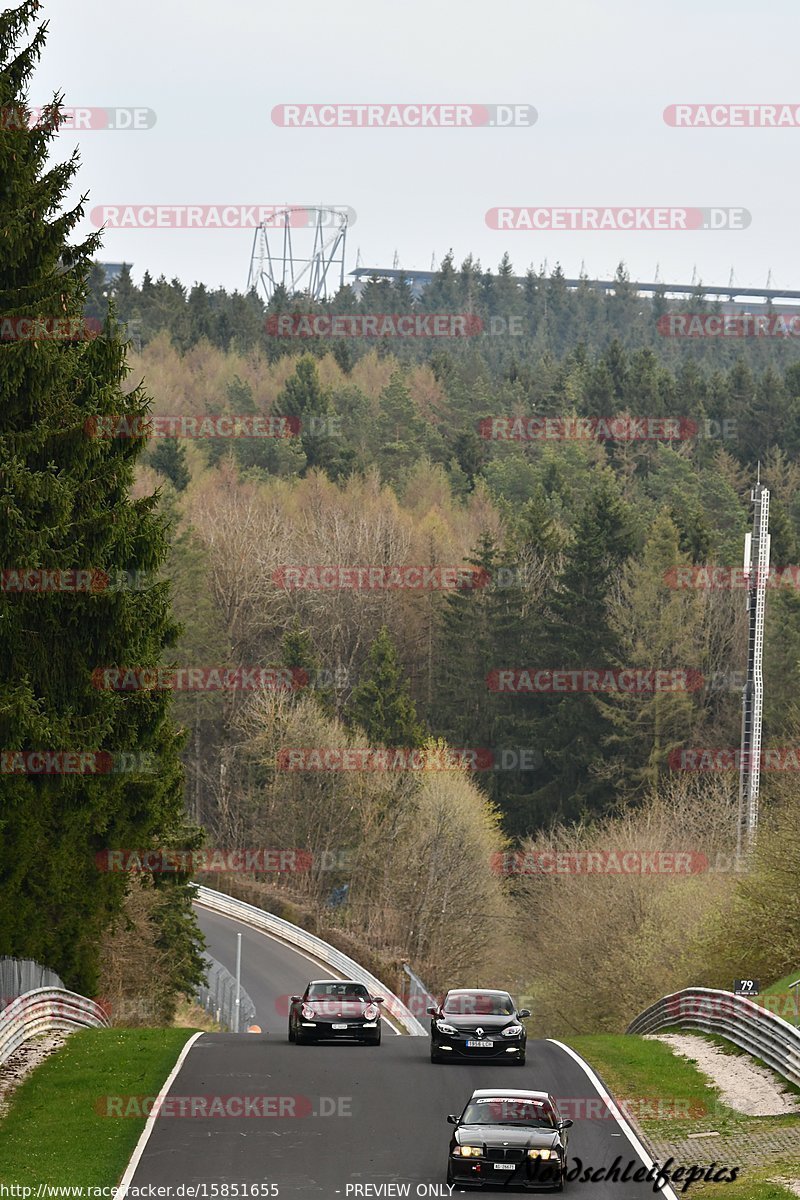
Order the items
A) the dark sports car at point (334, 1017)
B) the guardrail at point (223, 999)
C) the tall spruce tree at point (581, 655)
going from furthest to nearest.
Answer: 1. the tall spruce tree at point (581, 655)
2. the guardrail at point (223, 999)
3. the dark sports car at point (334, 1017)

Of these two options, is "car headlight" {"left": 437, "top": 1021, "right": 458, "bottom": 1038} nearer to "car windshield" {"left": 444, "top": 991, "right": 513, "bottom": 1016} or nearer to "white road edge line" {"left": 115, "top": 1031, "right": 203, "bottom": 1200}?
"car windshield" {"left": 444, "top": 991, "right": 513, "bottom": 1016}

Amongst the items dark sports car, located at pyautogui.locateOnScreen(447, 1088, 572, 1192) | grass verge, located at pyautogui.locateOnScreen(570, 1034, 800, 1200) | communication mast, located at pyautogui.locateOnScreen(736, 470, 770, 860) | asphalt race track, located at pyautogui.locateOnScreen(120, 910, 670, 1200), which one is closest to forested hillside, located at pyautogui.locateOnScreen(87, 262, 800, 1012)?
communication mast, located at pyautogui.locateOnScreen(736, 470, 770, 860)

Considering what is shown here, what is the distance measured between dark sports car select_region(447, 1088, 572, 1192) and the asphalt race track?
26cm

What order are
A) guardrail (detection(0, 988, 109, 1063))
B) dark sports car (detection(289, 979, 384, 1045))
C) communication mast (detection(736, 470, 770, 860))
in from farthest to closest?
communication mast (detection(736, 470, 770, 860)) < dark sports car (detection(289, 979, 384, 1045)) < guardrail (detection(0, 988, 109, 1063))

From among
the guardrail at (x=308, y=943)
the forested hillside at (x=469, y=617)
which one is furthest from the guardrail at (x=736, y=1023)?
the guardrail at (x=308, y=943)

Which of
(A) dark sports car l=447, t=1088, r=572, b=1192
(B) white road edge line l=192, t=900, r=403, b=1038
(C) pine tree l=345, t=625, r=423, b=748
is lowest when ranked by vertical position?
(B) white road edge line l=192, t=900, r=403, b=1038

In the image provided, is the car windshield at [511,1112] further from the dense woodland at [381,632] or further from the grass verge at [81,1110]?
the dense woodland at [381,632]

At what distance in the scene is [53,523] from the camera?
2134 cm

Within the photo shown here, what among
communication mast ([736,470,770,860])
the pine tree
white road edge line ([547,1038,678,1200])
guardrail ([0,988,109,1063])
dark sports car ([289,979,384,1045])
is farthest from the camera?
the pine tree

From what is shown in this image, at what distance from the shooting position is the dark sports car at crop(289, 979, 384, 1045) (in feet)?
97.3

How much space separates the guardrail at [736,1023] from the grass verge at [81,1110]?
9.38m

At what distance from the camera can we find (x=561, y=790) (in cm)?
8444

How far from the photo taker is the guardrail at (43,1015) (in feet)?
81.8

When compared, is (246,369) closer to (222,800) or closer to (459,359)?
(459,359)
